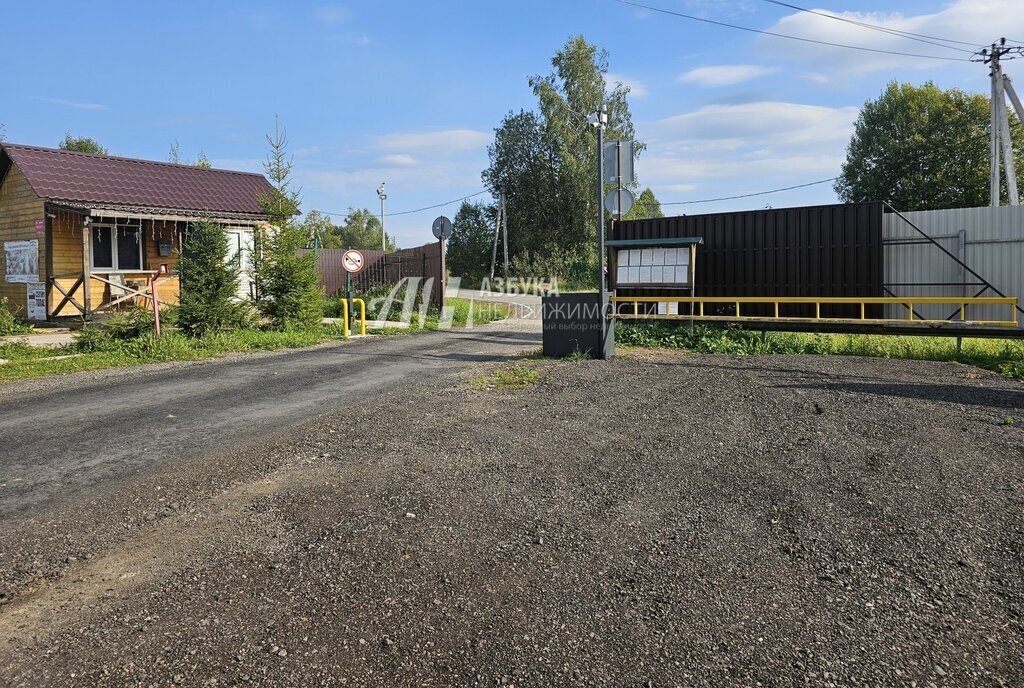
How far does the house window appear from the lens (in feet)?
63.2

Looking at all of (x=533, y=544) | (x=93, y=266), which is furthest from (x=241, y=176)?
(x=533, y=544)

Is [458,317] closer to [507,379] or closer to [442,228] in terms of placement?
[442,228]

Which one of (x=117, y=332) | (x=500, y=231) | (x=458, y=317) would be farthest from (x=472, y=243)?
(x=117, y=332)

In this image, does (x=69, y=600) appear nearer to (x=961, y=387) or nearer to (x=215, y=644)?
(x=215, y=644)

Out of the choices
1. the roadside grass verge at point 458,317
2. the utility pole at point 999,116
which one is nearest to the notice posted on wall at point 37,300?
the roadside grass verge at point 458,317

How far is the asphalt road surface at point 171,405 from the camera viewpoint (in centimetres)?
634

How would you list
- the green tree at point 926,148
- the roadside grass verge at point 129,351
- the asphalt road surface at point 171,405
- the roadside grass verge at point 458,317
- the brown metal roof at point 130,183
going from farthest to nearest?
the green tree at point 926,148 < the roadside grass verge at point 458,317 < the brown metal roof at point 130,183 < the roadside grass verge at point 129,351 < the asphalt road surface at point 171,405

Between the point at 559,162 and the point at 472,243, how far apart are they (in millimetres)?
9970

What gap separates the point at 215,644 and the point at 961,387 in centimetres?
933

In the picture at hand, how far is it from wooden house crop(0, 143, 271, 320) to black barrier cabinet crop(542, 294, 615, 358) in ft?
31.6

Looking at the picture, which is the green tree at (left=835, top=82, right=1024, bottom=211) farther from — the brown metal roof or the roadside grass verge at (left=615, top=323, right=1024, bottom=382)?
the brown metal roof

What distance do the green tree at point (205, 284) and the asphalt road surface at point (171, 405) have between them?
210 centimetres

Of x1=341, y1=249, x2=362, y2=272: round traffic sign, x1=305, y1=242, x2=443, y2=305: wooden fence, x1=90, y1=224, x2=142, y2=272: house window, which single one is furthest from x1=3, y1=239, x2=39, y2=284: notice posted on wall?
x1=341, y1=249, x2=362, y2=272: round traffic sign

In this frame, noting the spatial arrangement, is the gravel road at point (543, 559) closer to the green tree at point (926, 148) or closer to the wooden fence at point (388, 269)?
the wooden fence at point (388, 269)
